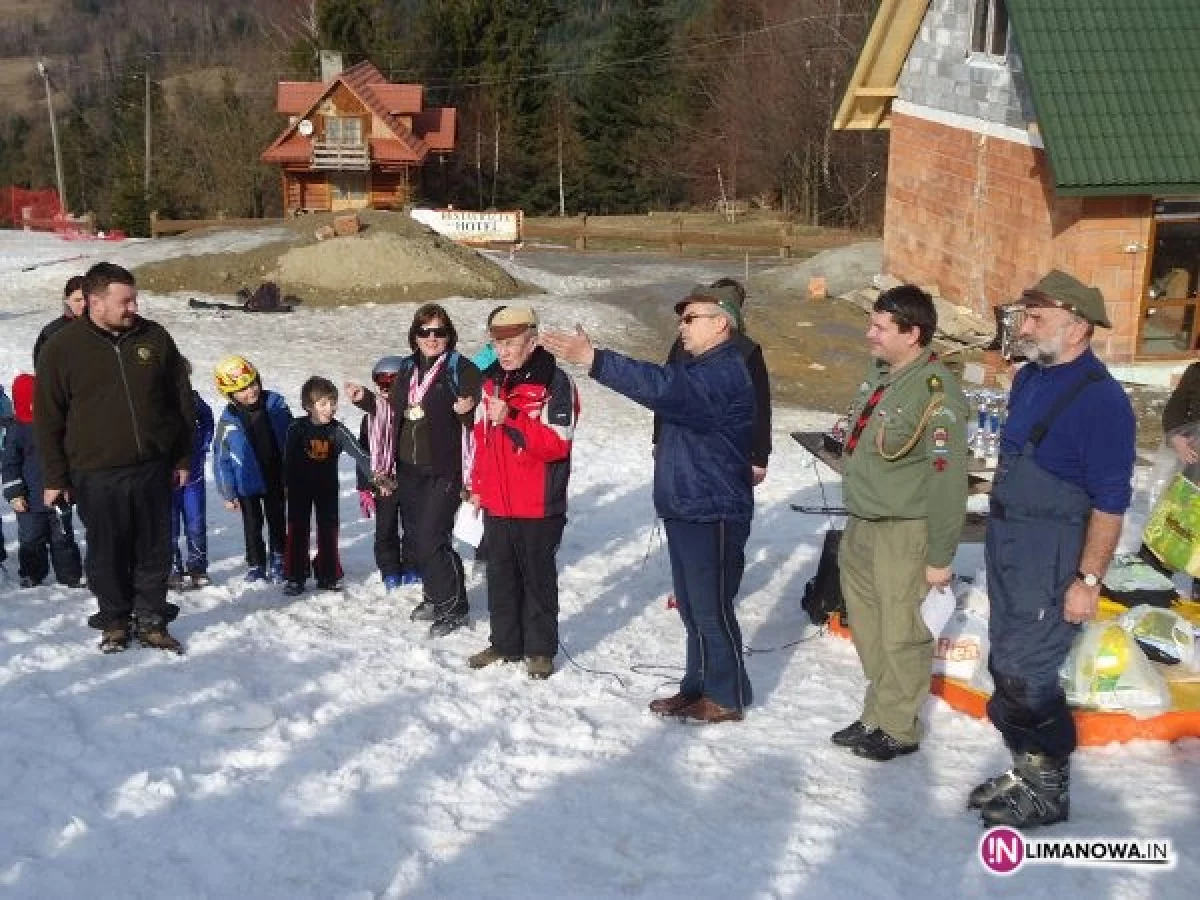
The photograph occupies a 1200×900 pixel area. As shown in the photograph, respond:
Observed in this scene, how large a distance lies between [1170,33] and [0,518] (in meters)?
15.0

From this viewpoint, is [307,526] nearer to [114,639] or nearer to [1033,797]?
[114,639]

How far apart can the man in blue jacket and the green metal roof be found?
11.9 meters

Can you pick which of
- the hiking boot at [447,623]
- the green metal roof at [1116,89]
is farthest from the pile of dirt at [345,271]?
the hiking boot at [447,623]

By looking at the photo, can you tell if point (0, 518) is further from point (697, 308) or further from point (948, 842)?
point (948, 842)

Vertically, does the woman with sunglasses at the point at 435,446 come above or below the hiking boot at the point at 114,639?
above

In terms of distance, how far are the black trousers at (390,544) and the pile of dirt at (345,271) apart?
13.4 m

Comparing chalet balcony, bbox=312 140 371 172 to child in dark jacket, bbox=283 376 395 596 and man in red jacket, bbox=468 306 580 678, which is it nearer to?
child in dark jacket, bbox=283 376 395 596

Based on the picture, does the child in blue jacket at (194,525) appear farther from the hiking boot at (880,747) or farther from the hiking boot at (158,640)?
the hiking boot at (880,747)

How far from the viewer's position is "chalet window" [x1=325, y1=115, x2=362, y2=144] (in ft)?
142

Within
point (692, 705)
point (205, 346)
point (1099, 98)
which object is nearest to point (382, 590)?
point (692, 705)

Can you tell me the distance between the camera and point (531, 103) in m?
57.2

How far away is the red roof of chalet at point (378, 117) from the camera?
143 ft

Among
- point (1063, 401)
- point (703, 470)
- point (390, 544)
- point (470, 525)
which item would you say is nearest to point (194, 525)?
point (390, 544)

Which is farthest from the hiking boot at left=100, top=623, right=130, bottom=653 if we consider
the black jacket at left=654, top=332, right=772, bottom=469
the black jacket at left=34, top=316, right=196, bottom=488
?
the black jacket at left=654, top=332, right=772, bottom=469
